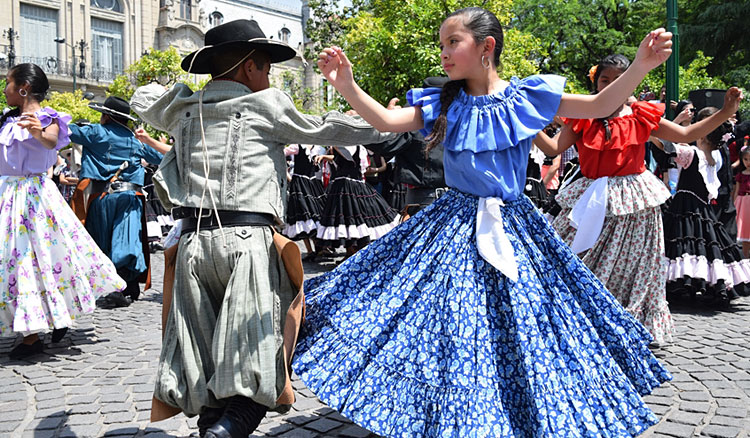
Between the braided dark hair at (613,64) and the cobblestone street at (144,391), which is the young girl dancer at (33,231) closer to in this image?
the cobblestone street at (144,391)

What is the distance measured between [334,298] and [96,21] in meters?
56.5

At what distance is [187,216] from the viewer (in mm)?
3049

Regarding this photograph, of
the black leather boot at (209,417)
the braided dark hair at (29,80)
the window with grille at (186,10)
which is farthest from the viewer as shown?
the window with grille at (186,10)

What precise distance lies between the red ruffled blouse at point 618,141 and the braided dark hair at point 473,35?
5.69 ft

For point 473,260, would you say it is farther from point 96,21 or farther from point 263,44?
point 96,21

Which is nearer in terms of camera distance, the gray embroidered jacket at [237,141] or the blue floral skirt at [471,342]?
the blue floral skirt at [471,342]

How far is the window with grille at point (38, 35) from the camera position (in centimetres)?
4909

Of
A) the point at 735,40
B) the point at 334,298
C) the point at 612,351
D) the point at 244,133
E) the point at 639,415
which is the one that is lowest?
the point at 639,415

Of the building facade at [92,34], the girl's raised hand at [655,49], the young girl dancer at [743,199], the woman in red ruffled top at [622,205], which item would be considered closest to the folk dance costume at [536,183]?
the young girl dancer at [743,199]

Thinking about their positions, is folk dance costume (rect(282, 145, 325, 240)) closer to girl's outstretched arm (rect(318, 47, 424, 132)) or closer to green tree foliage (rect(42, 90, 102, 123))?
girl's outstretched arm (rect(318, 47, 424, 132))

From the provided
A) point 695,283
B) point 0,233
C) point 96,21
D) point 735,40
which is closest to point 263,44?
point 0,233

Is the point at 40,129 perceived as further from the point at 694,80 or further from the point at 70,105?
the point at 70,105

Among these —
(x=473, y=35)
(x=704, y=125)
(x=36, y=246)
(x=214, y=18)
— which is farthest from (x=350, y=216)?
(x=214, y=18)

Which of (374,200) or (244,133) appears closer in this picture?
(244,133)
